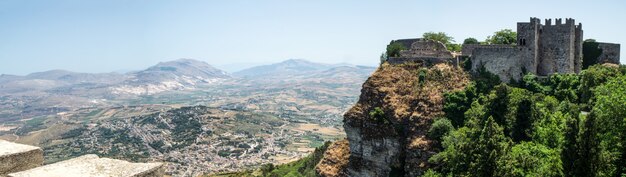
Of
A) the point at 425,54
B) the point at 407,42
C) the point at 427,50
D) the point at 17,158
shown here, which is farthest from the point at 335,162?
the point at 17,158

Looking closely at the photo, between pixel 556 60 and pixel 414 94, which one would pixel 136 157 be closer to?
pixel 414 94

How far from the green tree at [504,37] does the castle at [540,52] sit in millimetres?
9658

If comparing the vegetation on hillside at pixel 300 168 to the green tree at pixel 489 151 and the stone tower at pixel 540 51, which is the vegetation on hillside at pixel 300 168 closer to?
the stone tower at pixel 540 51

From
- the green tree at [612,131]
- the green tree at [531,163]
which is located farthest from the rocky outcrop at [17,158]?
the green tree at [612,131]

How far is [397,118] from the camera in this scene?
2207 inches

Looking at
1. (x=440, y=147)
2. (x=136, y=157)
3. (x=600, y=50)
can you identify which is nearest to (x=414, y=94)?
(x=440, y=147)

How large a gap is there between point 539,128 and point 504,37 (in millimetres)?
29333

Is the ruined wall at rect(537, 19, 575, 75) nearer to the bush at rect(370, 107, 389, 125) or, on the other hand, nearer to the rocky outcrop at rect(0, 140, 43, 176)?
the bush at rect(370, 107, 389, 125)

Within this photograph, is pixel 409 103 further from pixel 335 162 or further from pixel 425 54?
pixel 335 162

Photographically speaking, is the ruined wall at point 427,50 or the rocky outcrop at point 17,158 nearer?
the rocky outcrop at point 17,158

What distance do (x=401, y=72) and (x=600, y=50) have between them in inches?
915

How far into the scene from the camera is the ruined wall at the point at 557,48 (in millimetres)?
54219

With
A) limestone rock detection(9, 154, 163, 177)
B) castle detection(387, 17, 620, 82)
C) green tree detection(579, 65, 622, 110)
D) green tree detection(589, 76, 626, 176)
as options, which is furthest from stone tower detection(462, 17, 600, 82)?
limestone rock detection(9, 154, 163, 177)

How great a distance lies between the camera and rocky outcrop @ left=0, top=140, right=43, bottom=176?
19656 mm
